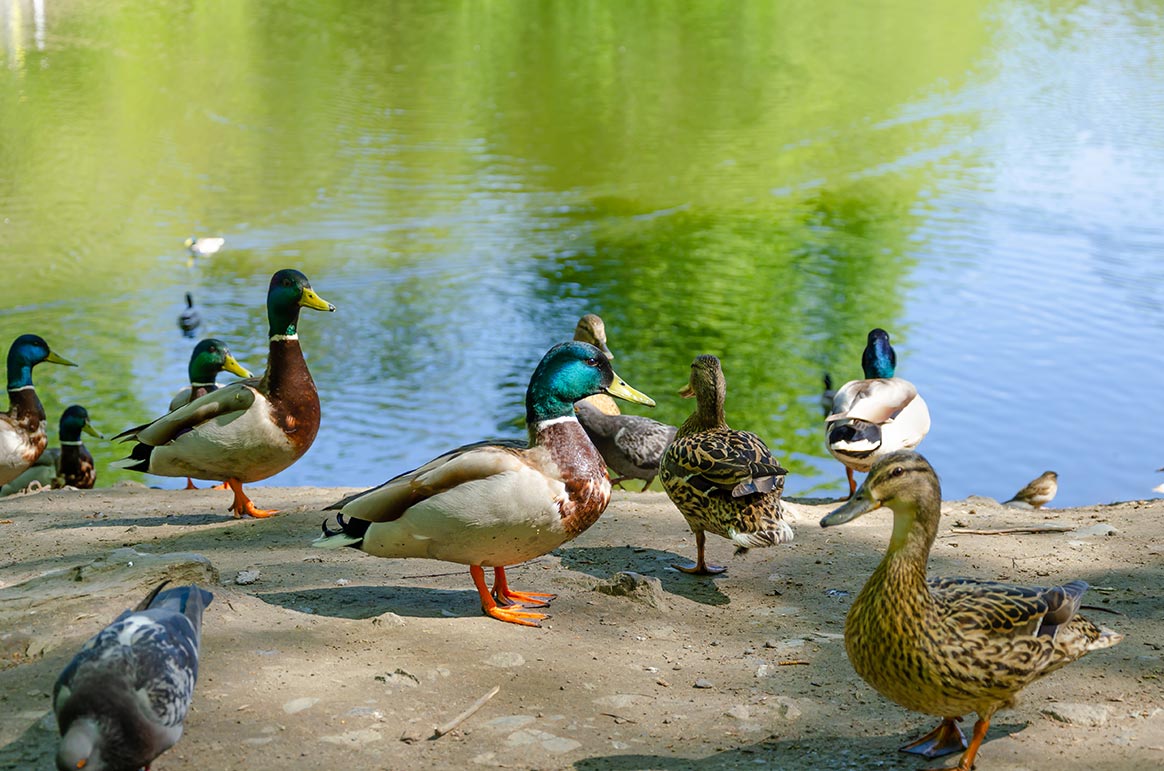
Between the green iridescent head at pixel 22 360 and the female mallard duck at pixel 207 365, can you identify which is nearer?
the female mallard duck at pixel 207 365

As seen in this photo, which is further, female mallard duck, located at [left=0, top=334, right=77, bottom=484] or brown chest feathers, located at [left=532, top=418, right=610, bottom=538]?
female mallard duck, located at [left=0, top=334, right=77, bottom=484]

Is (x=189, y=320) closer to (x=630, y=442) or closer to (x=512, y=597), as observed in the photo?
(x=630, y=442)

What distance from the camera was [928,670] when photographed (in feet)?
12.3

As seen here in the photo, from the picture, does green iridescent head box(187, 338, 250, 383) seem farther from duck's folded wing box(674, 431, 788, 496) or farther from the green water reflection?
duck's folded wing box(674, 431, 788, 496)

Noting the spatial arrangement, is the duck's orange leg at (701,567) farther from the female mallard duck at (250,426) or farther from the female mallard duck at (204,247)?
the female mallard duck at (204,247)

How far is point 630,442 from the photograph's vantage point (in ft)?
27.9

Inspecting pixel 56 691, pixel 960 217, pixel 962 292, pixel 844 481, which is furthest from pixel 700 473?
pixel 960 217

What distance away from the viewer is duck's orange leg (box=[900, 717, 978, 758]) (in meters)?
3.99

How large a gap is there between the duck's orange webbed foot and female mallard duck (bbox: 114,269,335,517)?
13.1 feet

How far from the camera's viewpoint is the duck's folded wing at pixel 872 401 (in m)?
7.99

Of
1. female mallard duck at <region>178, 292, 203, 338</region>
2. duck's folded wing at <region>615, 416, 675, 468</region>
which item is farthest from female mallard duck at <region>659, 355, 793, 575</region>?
female mallard duck at <region>178, 292, 203, 338</region>

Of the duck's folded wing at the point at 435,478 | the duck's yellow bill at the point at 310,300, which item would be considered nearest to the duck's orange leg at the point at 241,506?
the duck's yellow bill at the point at 310,300

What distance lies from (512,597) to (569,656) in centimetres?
63

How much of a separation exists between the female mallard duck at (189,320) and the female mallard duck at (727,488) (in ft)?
25.8
